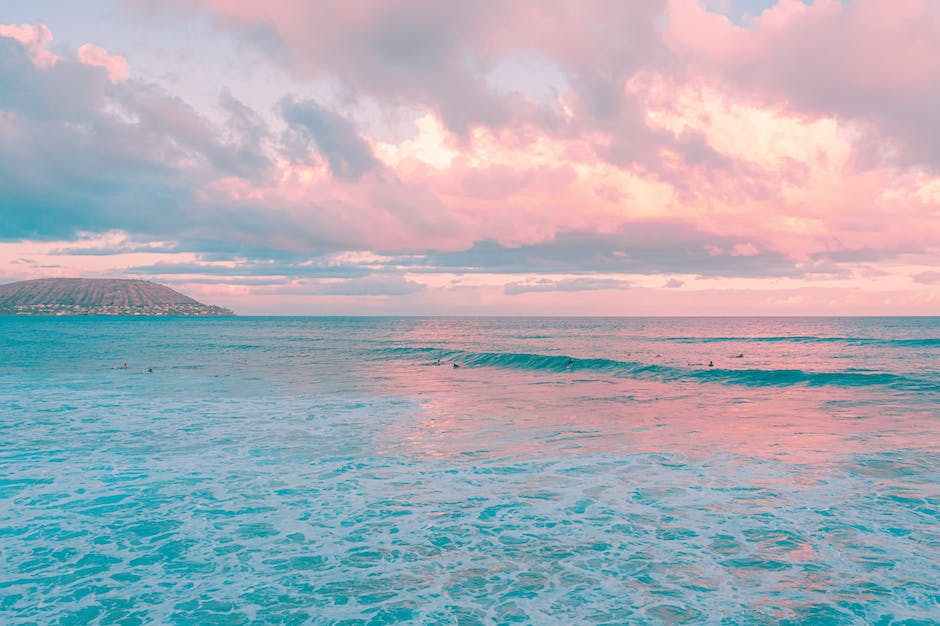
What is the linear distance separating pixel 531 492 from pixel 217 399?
22968 millimetres

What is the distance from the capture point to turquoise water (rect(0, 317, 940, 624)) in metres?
8.88

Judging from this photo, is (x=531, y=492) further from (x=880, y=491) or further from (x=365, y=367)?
(x=365, y=367)

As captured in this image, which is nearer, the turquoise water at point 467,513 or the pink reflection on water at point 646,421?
the turquoise water at point 467,513

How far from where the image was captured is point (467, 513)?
41.8ft

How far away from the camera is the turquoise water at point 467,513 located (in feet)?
29.1

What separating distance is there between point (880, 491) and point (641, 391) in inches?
871

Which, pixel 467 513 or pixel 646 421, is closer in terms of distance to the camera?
pixel 467 513

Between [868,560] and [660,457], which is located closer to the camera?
[868,560]

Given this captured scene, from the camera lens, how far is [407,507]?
1319 cm

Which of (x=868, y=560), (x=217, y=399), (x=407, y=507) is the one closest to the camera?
(x=868, y=560)

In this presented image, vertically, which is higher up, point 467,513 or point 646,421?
point 467,513

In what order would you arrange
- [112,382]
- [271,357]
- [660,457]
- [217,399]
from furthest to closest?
[271,357] → [112,382] → [217,399] → [660,457]

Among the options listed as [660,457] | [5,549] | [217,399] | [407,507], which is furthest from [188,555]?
[217,399]

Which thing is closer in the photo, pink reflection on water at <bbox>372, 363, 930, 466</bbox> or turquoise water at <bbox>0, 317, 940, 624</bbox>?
turquoise water at <bbox>0, 317, 940, 624</bbox>
